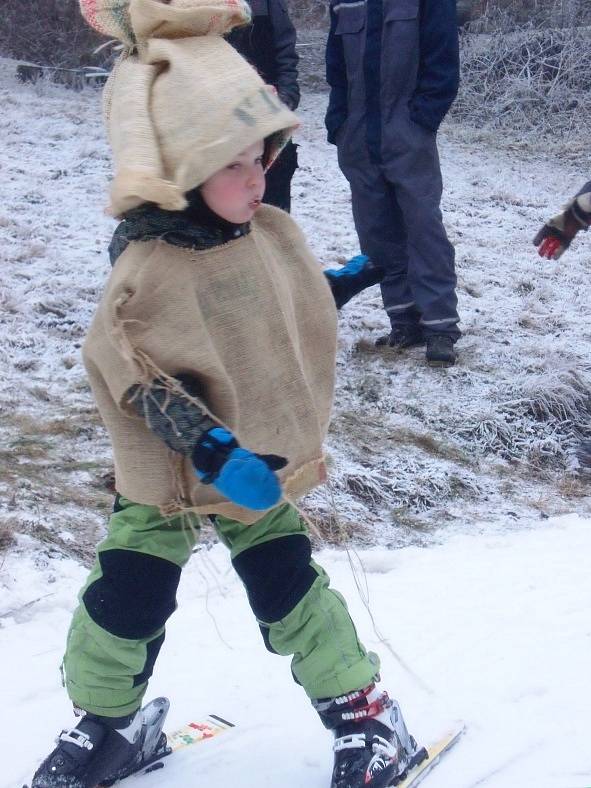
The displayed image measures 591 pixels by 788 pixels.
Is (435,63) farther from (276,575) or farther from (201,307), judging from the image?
(276,575)

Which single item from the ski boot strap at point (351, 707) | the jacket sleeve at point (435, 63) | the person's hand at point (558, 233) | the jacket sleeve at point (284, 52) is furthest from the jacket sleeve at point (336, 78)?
the ski boot strap at point (351, 707)

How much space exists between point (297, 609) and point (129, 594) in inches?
14.4

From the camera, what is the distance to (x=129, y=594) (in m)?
2.04

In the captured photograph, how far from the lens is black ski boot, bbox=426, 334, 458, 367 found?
5055 mm

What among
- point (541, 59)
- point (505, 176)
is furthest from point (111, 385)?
point (541, 59)

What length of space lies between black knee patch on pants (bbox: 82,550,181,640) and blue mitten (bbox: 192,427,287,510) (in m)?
0.36

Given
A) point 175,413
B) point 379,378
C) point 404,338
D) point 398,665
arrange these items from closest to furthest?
point 175,413, point 398,665, point 379,378, point 404,338

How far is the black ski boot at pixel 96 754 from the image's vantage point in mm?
2066

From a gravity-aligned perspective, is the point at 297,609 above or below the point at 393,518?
above

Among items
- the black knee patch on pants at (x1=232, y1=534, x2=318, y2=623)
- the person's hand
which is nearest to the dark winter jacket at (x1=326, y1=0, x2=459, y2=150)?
the person's hand

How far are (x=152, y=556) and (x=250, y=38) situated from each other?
3.62 m

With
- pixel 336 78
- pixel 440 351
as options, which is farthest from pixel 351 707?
pixel 336 78

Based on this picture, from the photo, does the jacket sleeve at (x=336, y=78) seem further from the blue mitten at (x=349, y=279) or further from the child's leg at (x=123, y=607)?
the child's leg at (x=123, y=607)

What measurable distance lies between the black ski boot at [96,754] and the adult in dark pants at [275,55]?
3.31 meters
